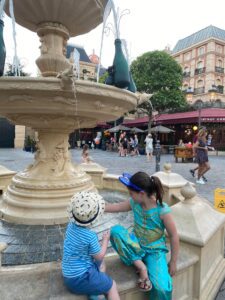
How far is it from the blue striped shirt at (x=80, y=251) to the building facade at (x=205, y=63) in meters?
38.4

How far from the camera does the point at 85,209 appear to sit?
1769 millimetres

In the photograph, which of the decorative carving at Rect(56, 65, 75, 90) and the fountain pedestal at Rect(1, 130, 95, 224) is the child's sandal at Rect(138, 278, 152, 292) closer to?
the fountain pedestal at Rect(1, 130, 95, 224)

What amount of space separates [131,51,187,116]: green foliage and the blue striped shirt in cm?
2532

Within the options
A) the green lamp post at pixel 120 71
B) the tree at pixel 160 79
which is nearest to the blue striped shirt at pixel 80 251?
the green lamp post at pixel 120 71

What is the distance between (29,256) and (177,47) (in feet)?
170

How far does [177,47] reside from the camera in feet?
159

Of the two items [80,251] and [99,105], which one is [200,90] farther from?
[80,251]

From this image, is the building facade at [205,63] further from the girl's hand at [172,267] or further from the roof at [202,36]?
the girl's hand at [172,267]

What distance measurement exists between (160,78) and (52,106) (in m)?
25.4

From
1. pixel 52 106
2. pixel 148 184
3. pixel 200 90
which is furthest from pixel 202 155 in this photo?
pixel 200 90

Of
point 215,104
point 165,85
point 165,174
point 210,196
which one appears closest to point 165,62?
point 165,85

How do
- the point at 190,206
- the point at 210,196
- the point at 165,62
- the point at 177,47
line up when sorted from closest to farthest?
the point at 190,206, the point at 210,196, the point at 165,62, the point at 177,47

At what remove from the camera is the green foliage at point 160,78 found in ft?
87.0

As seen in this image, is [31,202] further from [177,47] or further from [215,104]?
[177,47]
